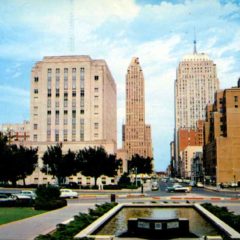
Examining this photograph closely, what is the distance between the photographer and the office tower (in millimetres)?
134375

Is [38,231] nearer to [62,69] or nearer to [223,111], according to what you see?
[62,69]

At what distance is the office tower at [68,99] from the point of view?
441 feet

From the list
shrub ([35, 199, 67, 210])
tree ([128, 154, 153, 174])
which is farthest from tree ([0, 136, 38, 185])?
tree ([128, 154, 153, 174])

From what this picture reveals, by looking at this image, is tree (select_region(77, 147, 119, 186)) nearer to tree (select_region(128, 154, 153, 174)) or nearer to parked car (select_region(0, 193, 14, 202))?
parked car (select_region(0, 193, 14, 202))

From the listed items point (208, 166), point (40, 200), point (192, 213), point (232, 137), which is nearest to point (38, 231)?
point (192, 213)

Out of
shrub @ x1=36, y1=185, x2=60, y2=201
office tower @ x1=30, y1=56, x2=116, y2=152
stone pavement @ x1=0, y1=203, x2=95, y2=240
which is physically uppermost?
office tower @ x1=30, y1=56, x2=116, y2=152

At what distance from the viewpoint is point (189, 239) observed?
59.5 ft

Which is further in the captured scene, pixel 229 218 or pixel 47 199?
pixel 47 199

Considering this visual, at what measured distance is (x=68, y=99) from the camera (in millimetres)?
136375

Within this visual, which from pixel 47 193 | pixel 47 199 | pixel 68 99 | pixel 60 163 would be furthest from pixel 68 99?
pixel 47 199

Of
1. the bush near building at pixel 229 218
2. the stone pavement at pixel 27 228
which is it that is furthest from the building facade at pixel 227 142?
the stone pavement at pixel 27 228

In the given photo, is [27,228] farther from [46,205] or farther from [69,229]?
[46,205]

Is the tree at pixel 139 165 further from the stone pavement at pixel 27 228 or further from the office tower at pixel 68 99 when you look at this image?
the stone pavement at pixel 27 228

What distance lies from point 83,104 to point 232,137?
148ft
